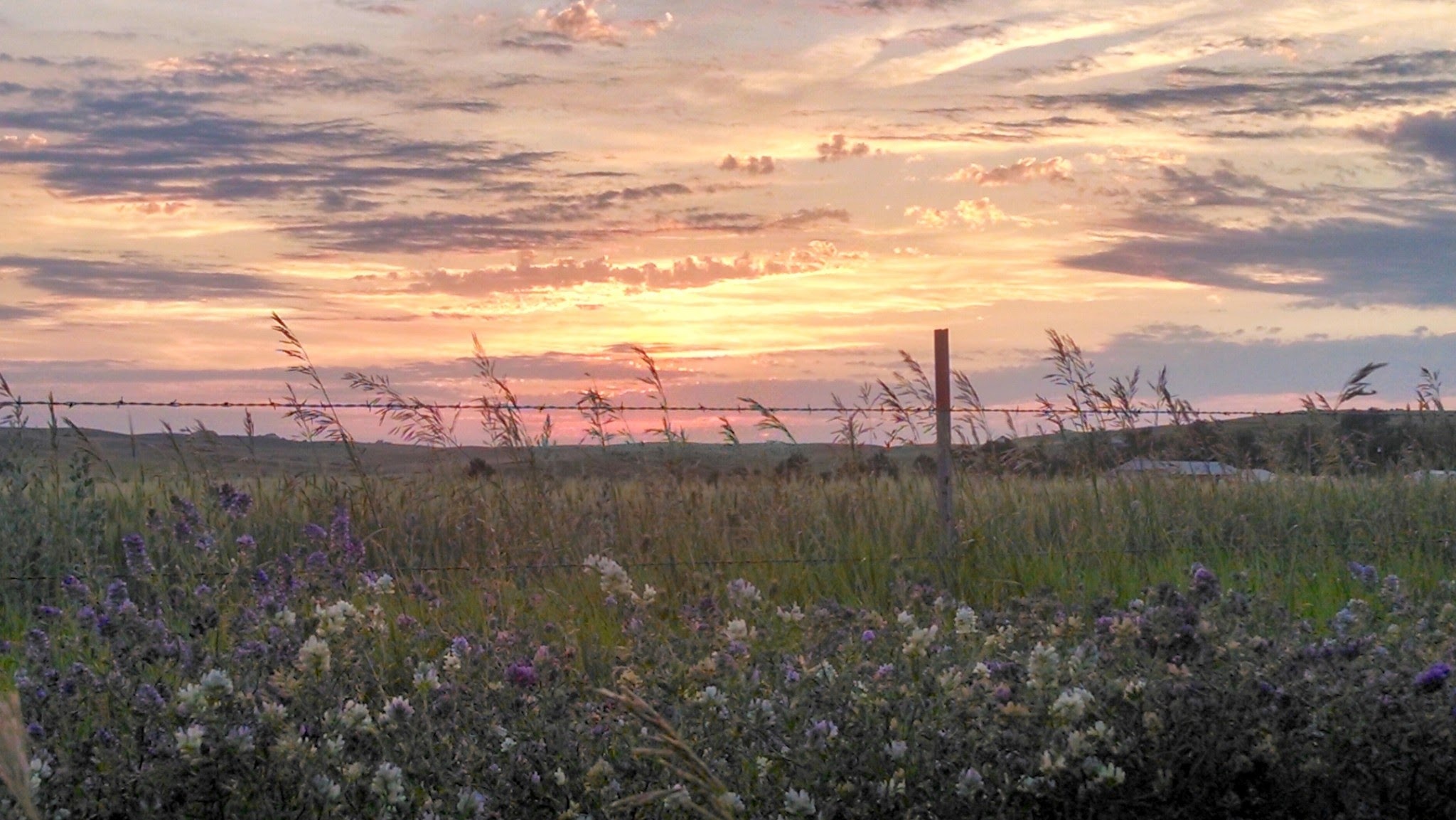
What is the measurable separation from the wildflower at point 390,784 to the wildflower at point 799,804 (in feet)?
2.93

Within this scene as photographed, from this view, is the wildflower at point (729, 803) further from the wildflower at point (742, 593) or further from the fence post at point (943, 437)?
the fence post at point (943, 437)

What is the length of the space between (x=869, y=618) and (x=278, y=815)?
2.19m

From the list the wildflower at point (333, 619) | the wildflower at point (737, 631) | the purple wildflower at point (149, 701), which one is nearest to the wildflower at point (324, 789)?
the purple wildflower at point (149, 701)

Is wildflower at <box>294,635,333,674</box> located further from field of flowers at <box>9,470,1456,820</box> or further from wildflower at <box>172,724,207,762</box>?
wildflower at <box>172,724,207,762</box>

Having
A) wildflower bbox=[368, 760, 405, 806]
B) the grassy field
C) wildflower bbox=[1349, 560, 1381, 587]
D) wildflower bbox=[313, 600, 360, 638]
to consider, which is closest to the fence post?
the grassy field

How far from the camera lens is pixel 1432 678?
142 inches

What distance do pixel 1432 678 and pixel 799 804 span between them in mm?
1841

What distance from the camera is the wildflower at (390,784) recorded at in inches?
120

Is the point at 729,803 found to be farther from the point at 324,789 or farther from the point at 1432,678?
the point at 1432,678

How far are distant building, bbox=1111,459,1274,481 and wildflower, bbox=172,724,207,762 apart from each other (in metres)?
6.68

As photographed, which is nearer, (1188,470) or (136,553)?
(136,553)

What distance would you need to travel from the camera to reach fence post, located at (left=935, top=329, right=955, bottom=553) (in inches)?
292

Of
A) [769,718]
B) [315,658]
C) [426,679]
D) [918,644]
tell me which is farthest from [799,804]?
[315,658]

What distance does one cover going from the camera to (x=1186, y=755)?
341 cm
